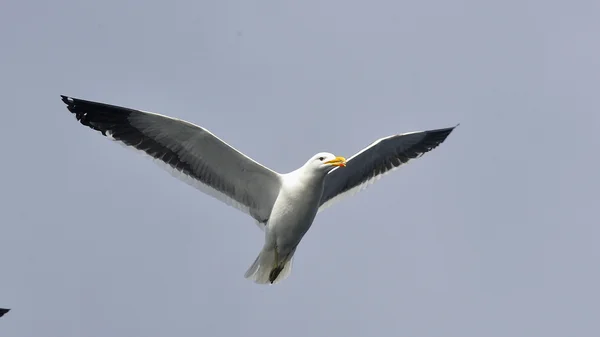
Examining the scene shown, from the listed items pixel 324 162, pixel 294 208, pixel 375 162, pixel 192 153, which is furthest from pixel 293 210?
pixel 375 162

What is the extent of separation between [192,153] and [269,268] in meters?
2.13

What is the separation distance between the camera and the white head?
14.7 meters

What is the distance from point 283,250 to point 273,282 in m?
0.89

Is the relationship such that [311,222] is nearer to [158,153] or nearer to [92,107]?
[158,153]

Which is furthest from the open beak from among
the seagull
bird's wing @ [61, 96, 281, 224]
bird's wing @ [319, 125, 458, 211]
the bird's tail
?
the bird's tail

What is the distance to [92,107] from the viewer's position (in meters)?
15.2

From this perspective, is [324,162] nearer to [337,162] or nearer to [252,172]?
[337,162]

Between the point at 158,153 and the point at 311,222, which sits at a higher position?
the point at 158,153

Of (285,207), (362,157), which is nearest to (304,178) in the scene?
(285,207)

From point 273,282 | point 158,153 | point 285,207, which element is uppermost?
point 158,153

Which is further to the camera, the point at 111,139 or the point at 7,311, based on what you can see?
the point at 111,139

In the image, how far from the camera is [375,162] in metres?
16.7

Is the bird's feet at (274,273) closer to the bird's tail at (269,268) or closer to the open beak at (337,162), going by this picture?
the bird's tail at (269,268)

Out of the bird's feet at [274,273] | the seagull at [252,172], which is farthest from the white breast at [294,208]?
the bird's feet at [274,273]
